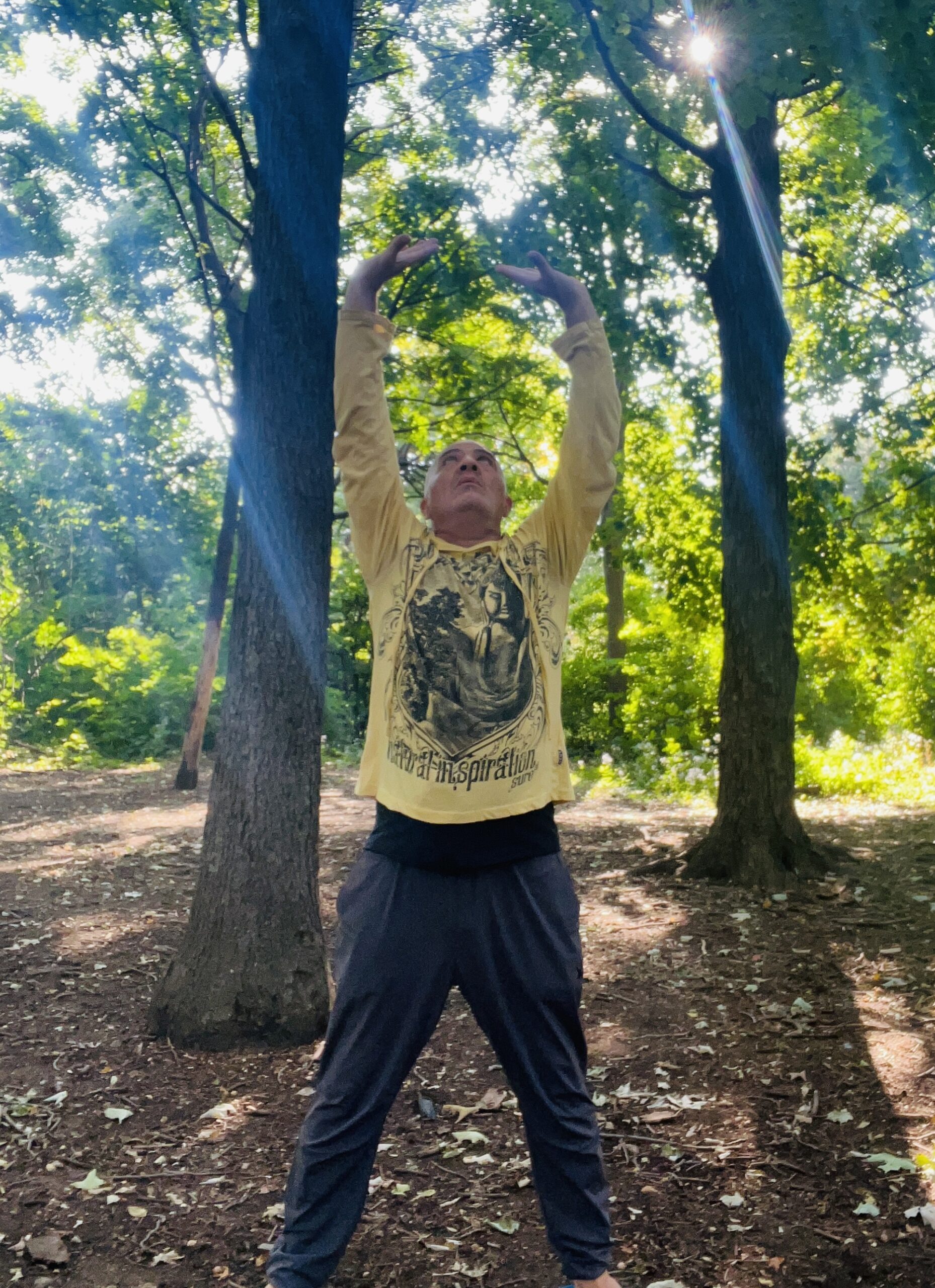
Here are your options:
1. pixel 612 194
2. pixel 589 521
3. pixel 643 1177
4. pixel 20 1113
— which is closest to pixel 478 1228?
pixel 643 1177

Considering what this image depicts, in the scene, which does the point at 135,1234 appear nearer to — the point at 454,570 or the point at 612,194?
the point at 454,570

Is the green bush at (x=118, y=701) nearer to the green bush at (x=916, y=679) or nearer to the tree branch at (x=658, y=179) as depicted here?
the green bush at (x=916, y=679)

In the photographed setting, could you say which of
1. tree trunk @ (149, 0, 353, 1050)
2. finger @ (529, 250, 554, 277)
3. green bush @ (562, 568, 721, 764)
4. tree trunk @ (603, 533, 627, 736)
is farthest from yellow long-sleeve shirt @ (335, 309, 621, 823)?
tree trunk @ (603, 533, 627, 736)

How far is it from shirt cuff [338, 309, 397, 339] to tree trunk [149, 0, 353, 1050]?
2.01m

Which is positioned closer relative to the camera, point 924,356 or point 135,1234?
point 135,1234

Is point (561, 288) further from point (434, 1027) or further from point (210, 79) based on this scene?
point (210, 79)

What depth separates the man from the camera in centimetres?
232

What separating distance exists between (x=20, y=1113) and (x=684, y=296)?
27.3ft

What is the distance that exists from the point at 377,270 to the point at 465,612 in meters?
0.86

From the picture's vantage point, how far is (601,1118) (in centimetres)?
376

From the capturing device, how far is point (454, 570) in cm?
253

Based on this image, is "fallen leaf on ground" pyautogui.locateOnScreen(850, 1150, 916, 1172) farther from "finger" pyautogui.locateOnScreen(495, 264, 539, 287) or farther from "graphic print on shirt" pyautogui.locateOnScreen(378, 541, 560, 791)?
"finger" pyautogui.locateOnScreen(495, 264, 539, 287)

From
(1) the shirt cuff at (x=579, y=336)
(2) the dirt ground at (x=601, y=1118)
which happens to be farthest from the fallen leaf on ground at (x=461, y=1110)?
(1) the shirt cuff at (x=579, y=336)

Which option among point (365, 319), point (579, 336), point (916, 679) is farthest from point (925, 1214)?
point (916, 679)
